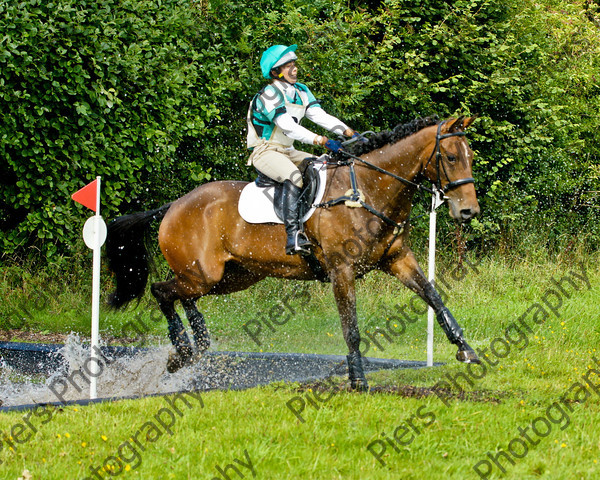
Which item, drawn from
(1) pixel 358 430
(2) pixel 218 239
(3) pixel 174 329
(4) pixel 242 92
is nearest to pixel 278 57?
(2) pixel 218 239

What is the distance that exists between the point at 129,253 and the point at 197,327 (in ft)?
4.30

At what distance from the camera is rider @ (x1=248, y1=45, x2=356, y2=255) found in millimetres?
6363

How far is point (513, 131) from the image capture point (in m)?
13.5

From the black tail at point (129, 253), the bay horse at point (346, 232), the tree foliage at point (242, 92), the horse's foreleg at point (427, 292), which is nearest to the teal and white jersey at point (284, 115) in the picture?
the bay horse at point (346, 232)

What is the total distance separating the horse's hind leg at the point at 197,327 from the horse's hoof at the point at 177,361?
0.14 metres

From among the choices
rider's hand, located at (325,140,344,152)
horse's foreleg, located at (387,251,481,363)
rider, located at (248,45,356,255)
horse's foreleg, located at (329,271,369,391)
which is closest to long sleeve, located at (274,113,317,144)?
rider, located at (248,45,356,255)

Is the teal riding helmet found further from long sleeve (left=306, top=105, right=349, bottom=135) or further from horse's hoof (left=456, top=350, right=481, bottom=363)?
horse's hoof (left=456, top=350, right=481, bottom=363)

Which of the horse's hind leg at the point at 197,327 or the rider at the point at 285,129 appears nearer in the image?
the rider at the point at 285,129

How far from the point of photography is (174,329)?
7367 millimetres

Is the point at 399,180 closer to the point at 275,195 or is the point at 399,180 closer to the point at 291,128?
the point at 291,128

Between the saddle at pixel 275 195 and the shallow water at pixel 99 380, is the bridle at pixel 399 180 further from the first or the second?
the shallow water at pixel 99 380

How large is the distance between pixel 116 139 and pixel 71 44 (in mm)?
Answer: 1344

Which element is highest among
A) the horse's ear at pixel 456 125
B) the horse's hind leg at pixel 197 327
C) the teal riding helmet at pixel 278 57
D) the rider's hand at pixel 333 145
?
the teal riding helmet at pixel 278 57

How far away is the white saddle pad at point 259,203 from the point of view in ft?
21.8
